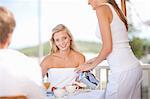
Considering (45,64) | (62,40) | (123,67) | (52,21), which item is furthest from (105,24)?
(52,21)

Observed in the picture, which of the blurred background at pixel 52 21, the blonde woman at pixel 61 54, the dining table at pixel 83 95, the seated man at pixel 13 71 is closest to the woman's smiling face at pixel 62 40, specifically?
the blonde woman at pixel 61 54

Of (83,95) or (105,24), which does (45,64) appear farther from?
(105,24)

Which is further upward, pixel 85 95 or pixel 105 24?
pixel 105 24

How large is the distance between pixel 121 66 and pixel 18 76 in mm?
678

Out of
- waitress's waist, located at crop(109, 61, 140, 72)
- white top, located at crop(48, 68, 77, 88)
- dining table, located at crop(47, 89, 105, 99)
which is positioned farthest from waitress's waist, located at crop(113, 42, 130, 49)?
white top, located at crop(48, 68, 77, 88)

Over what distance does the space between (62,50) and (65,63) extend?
11cm

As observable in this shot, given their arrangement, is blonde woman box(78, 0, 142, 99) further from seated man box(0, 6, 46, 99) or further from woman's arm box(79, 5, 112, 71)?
seated man box(0, 6, 46, 99)

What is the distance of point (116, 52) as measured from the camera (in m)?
2.10

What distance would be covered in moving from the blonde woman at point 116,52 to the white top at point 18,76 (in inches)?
19.9

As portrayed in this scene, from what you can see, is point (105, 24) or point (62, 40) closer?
point (105, 24)

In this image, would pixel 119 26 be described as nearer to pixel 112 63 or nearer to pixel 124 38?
pixel 124 38

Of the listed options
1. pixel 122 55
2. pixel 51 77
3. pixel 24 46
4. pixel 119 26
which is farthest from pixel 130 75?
pixel 24 46

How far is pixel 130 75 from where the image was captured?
2.08m

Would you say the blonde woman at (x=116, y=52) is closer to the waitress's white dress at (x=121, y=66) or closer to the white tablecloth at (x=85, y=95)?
the waitress's white dress at (x=121, y=66)
